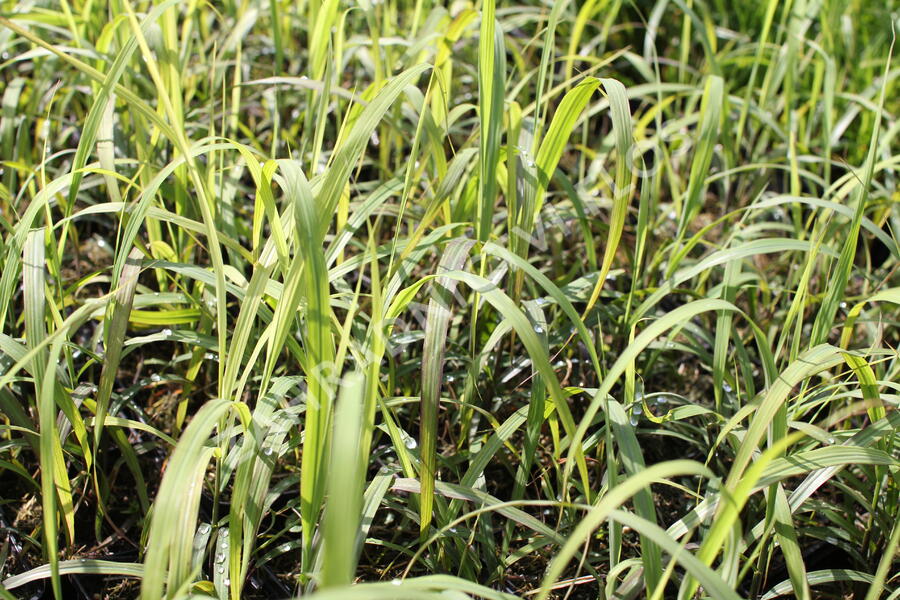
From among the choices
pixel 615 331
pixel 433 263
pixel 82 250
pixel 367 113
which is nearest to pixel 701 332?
pixel 615 331

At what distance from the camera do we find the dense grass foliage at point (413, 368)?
74cm

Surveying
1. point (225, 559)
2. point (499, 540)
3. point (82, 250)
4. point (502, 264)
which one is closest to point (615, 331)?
point (502, 264)

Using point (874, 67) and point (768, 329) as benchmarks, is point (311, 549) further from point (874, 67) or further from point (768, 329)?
point (874, 67)

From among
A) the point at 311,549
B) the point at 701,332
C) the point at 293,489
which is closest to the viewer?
the point at 311,549

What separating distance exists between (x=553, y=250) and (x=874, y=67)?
42.7 inches

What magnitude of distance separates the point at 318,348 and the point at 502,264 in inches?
15.7

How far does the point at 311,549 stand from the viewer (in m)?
0.83

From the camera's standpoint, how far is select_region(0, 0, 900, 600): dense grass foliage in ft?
2.43

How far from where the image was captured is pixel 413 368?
1.06 metres

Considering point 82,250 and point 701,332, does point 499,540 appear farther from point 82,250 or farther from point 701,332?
point 82,250

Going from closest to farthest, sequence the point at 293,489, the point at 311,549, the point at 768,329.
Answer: the point at 311,549 < the point at 293,489 < the point at 768,329

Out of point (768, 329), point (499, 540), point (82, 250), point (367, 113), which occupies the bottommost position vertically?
point (499, 540)

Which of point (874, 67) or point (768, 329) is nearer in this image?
point (768, 329)

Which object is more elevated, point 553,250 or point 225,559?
point 553,250
